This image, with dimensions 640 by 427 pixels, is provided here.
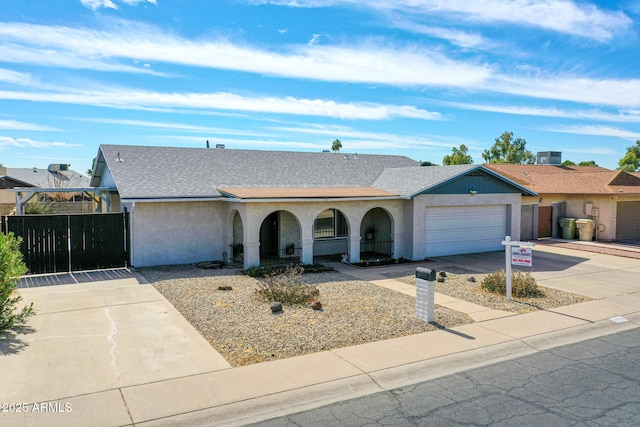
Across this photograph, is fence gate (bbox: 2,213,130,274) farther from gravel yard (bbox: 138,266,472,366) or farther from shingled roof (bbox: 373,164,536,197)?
shingled roof (bbox: 373,164,536,197)

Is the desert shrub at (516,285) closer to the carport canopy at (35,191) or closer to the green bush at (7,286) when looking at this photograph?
the green bush at (7,286)

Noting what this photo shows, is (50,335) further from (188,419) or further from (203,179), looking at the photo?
(203,179)

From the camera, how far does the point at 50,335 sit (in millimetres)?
8891

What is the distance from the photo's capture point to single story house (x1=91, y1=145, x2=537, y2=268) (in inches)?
629

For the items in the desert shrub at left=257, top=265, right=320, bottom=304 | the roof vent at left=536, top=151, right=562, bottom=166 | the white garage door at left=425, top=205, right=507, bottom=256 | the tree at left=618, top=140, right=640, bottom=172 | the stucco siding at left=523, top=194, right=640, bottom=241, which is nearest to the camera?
the desert shrub at left=257, top=265, right=320, bottom=304

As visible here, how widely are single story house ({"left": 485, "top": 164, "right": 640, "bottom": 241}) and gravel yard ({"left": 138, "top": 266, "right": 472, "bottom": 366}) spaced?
51.9 feet

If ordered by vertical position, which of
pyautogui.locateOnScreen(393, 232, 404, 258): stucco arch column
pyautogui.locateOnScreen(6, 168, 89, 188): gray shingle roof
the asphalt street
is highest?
pyautogui.locateOnScreen(6, 168, 89, 188): gray shingle roof

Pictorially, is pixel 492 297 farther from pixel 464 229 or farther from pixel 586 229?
pixel 586 229

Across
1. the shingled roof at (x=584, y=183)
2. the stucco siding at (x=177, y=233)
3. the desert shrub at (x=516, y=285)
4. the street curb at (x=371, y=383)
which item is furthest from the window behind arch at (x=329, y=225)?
the shingled roof at (x=584, y=183)

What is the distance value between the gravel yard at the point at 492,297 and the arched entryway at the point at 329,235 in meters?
4.79

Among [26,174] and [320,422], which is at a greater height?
[26,174]

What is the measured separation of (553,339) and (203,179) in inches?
504

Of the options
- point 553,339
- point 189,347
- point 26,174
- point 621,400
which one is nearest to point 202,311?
point 189,347

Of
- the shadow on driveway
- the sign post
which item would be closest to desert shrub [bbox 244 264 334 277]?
the sign post
